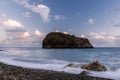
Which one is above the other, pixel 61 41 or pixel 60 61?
pixel 61 41

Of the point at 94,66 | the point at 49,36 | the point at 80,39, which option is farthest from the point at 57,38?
the point at 94,66

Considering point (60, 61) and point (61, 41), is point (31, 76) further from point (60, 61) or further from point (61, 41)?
point (61, 41)

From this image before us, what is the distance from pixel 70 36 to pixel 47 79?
17874 centimetres

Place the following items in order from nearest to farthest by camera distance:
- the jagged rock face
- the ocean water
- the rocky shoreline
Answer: the rocky shoreline → the ocean water → the jagged rock face

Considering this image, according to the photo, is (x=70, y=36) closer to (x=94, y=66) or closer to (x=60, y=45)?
(x=60, y=45)

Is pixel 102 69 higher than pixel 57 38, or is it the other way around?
pixel 57 38

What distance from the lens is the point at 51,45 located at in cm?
19338

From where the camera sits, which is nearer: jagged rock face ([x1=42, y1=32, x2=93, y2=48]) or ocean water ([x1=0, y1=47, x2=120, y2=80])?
ocean water ([x1=0, y1=47, x2=120, y2=80])

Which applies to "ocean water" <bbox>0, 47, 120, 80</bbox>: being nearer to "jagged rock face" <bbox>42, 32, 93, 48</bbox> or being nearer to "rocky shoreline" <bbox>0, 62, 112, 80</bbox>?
"rocky shoreline" <bbox>0, 62, 112, 80</bbox>

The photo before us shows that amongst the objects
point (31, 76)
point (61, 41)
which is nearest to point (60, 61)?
point (31, 76)

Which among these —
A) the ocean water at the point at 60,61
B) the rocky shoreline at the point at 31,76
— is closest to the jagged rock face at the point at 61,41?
the ocean water at the point at 60,61

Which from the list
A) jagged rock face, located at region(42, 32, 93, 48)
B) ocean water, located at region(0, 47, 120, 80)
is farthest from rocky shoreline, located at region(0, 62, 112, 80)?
jagged rock face, located at region(42, 32, 93, 48)

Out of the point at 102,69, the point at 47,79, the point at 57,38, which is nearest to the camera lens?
the point at 47,79

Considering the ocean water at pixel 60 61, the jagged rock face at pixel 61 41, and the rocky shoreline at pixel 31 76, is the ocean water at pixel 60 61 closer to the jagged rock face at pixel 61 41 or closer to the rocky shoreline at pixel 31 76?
the rocky shoreline at pixel 31 76
